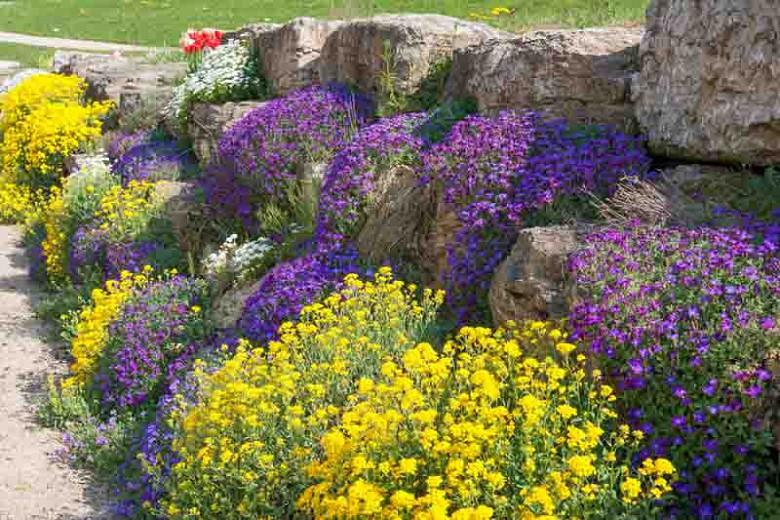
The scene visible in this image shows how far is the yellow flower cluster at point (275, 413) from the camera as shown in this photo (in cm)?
470

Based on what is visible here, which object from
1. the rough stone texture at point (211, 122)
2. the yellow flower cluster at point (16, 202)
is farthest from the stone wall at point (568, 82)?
the yellow flower cluster at point (16, 202)

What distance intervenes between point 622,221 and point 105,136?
981cm

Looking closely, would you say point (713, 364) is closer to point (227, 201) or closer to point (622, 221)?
point (622, 221)

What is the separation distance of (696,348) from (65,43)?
1005 inches

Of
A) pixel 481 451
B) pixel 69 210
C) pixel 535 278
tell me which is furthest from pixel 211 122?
pixel 481 451

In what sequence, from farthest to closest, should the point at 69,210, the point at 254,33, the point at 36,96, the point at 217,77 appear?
1. the point at 36,96
2. the point at 254,33
3. the point at 217,77
4. the point at 69,210

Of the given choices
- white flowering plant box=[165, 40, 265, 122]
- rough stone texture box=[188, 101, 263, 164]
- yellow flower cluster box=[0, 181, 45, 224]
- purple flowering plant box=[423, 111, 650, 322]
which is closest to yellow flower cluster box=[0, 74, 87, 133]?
yellow flower cluster box=[0, 181, 45, 224]

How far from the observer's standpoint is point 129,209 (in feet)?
32.2

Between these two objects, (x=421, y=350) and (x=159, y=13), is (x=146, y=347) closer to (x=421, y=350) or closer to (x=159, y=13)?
(x=421, y=350)

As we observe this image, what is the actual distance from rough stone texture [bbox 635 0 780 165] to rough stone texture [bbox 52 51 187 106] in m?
9.03

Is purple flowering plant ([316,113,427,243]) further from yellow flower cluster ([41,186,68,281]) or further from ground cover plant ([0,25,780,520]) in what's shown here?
yellow flower cluster ([41,186,68,281])

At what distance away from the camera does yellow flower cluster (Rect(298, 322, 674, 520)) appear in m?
3.65

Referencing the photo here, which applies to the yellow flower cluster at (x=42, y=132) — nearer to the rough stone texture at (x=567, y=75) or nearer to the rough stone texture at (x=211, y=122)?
the rough stone texture at (x=211, y=122)

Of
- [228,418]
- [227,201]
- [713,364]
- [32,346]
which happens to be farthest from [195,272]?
[713,364]
